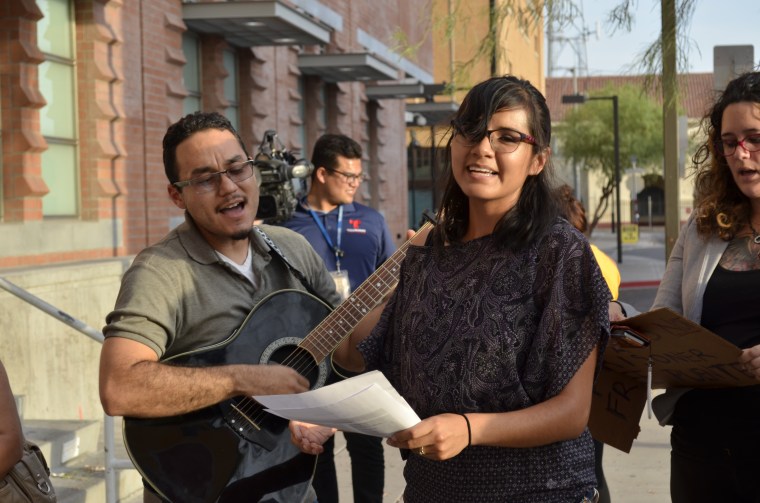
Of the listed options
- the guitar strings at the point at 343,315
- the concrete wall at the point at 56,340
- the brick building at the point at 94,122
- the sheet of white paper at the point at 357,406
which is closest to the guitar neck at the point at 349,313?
the guitar strings at the point at 343,315

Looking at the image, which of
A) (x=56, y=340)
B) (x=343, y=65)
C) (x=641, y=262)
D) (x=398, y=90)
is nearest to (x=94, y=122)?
(x=56, y=340)

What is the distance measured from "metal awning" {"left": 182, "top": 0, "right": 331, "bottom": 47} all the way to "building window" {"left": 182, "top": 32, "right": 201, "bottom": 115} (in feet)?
0.59

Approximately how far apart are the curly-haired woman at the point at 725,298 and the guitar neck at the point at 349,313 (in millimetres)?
912

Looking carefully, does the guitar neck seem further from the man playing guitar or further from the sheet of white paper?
the sheet of white paper

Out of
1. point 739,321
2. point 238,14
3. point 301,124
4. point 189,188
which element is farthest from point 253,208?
point 301,124

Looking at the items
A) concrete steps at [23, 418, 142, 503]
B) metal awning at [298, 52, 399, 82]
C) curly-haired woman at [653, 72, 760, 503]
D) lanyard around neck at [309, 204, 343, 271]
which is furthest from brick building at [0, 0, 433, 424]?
curly-haired woman at [653, 72, 760, 503]

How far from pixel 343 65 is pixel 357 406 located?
14.7 m

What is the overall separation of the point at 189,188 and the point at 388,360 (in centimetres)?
91

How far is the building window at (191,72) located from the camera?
1302 centimetres

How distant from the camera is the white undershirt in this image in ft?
11.1

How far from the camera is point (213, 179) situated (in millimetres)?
3354

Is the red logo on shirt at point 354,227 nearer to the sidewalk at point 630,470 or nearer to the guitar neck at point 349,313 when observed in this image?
the sidewalk at point 630,470

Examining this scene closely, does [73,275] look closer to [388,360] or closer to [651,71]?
[651,71]

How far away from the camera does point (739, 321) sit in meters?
3.34
